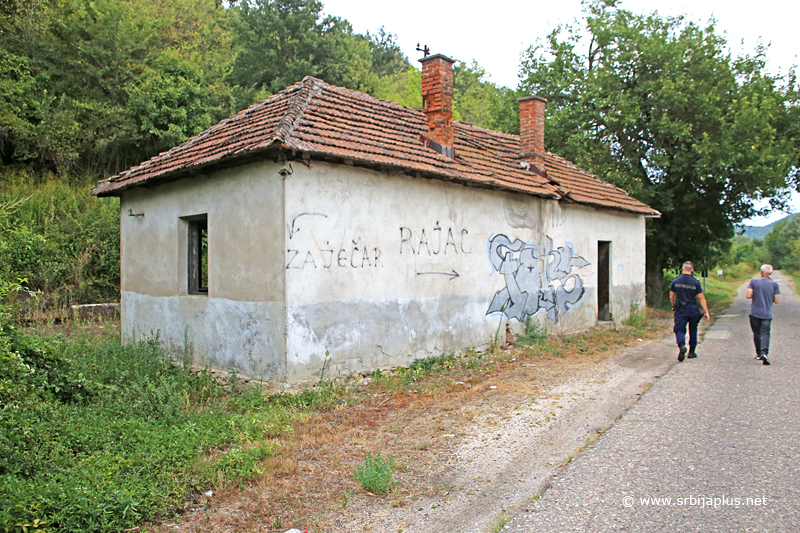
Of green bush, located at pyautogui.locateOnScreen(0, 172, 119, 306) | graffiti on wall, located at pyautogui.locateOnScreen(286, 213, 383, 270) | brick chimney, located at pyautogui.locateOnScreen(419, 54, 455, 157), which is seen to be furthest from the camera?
green bush, located at pyautogui.locateOnScreen(0, 172, 119, 306)

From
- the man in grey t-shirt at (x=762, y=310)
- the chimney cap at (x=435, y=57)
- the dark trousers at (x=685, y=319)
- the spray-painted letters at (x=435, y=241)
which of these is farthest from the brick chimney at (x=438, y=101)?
the man in grey t-shirt at (x=762, y=310)

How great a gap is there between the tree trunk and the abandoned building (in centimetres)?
1133

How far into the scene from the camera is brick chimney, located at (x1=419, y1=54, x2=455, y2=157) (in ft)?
32.3

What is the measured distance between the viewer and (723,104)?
57.4 feet

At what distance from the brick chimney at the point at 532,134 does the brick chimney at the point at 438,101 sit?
10.7 ft

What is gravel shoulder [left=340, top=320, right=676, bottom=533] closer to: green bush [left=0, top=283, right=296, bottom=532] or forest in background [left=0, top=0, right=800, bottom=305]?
green bush [left=0, top=283, right=296, bottom=532]

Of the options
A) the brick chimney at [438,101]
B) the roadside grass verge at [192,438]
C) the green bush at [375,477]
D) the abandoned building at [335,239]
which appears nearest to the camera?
the roadside grass verge at [192,438]

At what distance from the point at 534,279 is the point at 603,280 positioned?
4.08m

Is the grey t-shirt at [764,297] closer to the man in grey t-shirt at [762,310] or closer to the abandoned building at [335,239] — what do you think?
the man in grey t-shirt at [762,310]

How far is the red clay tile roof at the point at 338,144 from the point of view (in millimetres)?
7316

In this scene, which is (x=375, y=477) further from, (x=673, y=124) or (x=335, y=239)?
(x=673, y=124)

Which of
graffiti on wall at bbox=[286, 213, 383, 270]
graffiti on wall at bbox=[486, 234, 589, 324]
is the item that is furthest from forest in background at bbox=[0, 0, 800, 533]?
graffiti on wall at bbox=[286, 213, 383, 270]

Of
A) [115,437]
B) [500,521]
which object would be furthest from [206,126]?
[500,521]

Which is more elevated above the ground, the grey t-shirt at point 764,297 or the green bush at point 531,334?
the grey t-shirt at point 764,297
